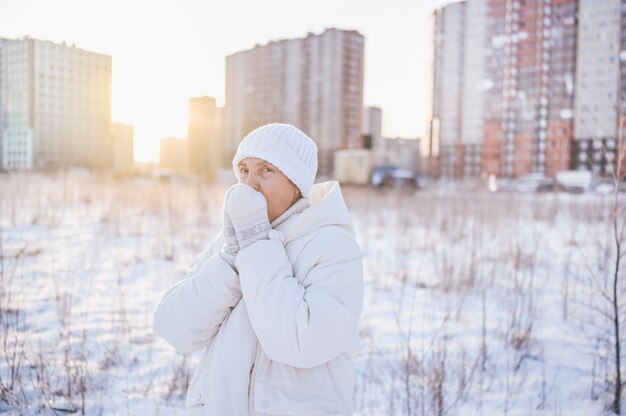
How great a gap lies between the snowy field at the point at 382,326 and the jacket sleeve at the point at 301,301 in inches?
44.3

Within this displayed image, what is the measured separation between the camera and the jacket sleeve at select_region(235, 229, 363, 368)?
1006 mm

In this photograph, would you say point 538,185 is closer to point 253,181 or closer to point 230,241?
point 253,181

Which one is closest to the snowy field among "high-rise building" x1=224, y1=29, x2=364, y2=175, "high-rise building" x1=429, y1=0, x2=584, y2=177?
"high-rise building" x1=224, y1=29, x2=364, y2=175

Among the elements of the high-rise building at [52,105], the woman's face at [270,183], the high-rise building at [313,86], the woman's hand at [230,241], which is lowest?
the woman's hand at [230,241]

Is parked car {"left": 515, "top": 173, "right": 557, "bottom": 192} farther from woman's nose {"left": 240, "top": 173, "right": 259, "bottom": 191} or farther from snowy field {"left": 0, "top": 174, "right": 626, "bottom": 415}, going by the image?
woman's nose {"left": 240, "top": 173, "right": 259, "bottom": 191}

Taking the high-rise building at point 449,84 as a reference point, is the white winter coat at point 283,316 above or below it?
below

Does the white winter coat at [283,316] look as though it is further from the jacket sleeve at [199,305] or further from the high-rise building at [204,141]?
the high-rise building at [204,141]

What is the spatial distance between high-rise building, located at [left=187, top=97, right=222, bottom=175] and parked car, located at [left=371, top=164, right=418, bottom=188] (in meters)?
29.7

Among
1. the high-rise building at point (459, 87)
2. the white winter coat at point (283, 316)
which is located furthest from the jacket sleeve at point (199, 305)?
the high-rise building at point (459, 87)

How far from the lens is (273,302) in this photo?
101 cm

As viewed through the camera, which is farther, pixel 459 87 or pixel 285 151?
pixel 459 87

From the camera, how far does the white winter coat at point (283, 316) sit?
102 centimetres

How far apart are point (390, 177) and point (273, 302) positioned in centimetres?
2027

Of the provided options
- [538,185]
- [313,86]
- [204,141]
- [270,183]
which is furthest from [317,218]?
[204,141]
